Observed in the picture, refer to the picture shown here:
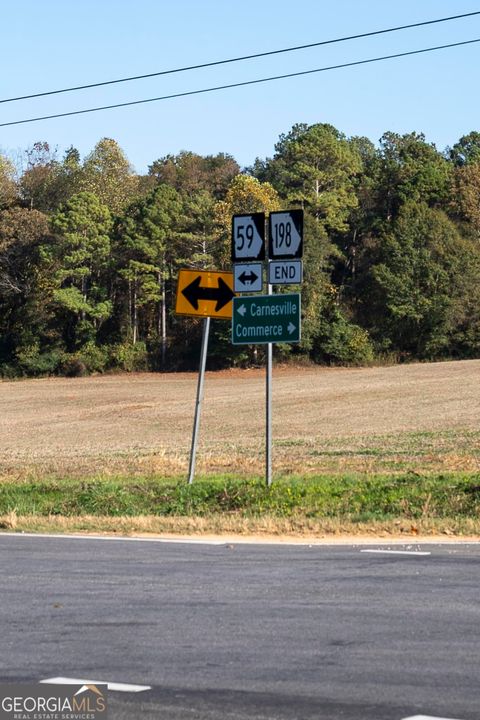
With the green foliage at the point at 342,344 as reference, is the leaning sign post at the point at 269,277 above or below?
above

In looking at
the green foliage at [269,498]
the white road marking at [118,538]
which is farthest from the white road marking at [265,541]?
the green foliage at [269,498]

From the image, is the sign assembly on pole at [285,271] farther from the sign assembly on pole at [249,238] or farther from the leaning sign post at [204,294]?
the leaning sign post at [204,294]

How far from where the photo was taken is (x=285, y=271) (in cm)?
1753

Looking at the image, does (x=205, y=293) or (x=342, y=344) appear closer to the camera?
(x=205, y=293)

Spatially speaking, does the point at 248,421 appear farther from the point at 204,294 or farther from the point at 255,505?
the point at 255,505

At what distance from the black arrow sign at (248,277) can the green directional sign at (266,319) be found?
0.24m

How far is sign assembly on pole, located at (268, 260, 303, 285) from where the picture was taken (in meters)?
17.4

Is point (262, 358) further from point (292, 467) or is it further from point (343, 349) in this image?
point (292, 467)

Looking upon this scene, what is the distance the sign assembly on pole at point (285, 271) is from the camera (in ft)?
57.2

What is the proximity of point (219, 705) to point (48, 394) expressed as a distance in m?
62.5

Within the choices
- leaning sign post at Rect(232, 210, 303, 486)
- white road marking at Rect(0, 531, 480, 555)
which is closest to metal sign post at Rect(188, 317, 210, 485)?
leaning sign post at Rect(232, 210, 303, 486)

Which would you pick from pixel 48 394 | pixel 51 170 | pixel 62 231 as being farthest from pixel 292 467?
pixel 51 170
